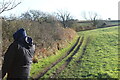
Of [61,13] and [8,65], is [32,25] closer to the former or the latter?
[8,65]

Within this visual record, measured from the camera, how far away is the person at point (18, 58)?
13.2 feet

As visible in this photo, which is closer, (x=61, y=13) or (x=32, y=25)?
(x=32, y=25)

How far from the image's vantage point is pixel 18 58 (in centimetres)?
415

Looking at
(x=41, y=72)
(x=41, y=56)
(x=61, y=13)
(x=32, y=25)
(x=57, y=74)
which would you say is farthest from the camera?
(x=61, y=13)

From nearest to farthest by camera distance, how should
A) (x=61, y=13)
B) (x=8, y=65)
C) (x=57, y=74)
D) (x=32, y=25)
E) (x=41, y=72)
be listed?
1. (x=8, y=65)
2. (x=57, y=74)
3. (x=41, y=72)
4. (x=32, y=25)
5. (x=61, y=13)

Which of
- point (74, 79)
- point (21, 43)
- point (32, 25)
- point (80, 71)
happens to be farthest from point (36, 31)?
point (21, 43)

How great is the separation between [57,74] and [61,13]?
55.2m

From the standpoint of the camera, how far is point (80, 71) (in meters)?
11.5

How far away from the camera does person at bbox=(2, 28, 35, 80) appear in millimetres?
4024

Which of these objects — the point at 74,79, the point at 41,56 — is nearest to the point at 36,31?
the point at 41,56

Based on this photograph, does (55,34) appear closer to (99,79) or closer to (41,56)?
(41,56)

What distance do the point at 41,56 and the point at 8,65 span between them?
1269cm

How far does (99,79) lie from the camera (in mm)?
9836

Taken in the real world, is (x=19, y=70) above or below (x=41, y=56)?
above
